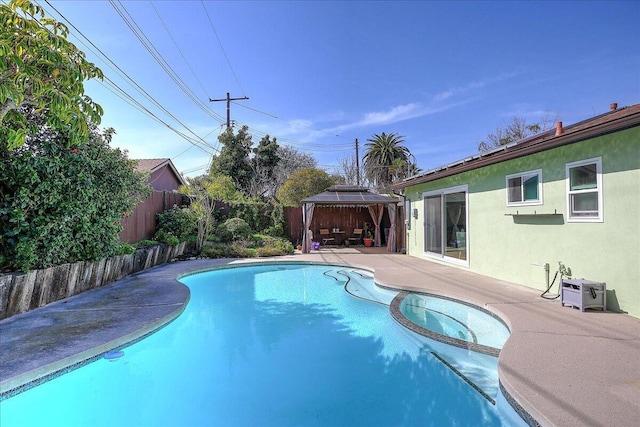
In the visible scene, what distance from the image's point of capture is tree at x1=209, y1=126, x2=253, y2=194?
2231cm

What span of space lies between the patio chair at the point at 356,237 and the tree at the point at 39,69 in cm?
1324

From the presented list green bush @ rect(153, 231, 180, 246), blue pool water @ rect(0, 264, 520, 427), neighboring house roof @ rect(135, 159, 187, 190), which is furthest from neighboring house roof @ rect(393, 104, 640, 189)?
neighboring house roof @ rect(135, 159, 187, 190)

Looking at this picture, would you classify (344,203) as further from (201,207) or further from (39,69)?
(39,69)

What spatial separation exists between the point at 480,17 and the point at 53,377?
11.2 metres

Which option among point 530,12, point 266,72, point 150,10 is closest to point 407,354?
point 530,12

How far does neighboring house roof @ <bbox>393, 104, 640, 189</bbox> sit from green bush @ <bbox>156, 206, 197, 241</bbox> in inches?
332

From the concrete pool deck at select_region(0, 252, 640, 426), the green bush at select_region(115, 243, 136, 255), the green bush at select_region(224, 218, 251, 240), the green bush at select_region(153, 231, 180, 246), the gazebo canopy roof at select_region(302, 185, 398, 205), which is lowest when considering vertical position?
the concrete pool deck at select_region(0, 252, 640, 426)

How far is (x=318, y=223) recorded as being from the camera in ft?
54.5

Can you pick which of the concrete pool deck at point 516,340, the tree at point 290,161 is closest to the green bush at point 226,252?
the concrete pool deck at point 516,340

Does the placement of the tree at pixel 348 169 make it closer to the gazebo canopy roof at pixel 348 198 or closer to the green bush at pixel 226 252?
the gazebo canopy roof at pixel 348 198

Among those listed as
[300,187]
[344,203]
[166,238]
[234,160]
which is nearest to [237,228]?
[166,238]

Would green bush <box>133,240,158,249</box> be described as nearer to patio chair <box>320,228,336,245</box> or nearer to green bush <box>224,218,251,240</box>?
green bush <box>224,218,251,240</box>

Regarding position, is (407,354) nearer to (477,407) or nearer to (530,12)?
(477,407)

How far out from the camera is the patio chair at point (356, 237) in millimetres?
16438
